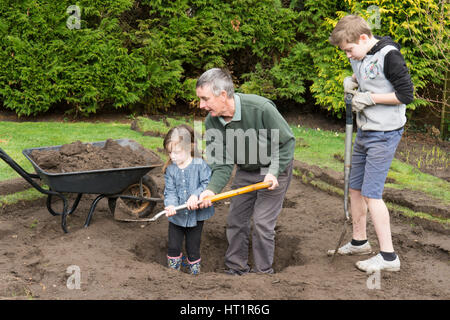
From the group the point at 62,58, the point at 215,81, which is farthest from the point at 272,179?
the point at 62,58

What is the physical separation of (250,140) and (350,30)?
104cm

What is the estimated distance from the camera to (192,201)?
3.54m

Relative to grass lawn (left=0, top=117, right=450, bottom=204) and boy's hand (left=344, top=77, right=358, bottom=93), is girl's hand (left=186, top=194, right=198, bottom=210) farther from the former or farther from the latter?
grass lawn (left=0, top=117, right=450, bottom=204)

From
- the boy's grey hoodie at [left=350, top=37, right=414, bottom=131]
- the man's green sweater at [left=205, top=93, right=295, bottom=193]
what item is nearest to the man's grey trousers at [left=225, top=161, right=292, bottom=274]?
the man's green sweater at [left=205, top=93, right=295, bottom=193]

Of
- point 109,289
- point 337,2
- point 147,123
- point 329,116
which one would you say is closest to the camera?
point 109,289

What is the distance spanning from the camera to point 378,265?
141 inches

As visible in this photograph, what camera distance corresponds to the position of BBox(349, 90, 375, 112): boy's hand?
11.3ft

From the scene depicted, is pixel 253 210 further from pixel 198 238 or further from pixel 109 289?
pixel 109 289

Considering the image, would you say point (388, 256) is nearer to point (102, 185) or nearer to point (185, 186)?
point (185, 186)

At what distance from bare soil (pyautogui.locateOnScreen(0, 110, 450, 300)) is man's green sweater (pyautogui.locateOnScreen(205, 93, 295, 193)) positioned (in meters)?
0.79

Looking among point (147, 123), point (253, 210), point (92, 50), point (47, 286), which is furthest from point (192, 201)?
point (92, 50)

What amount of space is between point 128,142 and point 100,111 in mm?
5081

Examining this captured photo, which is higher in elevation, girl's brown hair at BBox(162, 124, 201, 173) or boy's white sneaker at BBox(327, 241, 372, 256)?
girl's brown hair at BBox(162, 124, 201, 173)

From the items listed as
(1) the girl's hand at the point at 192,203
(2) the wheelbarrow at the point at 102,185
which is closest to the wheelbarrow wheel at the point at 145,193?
(2) the wheelbarrow at the point at 102,185
